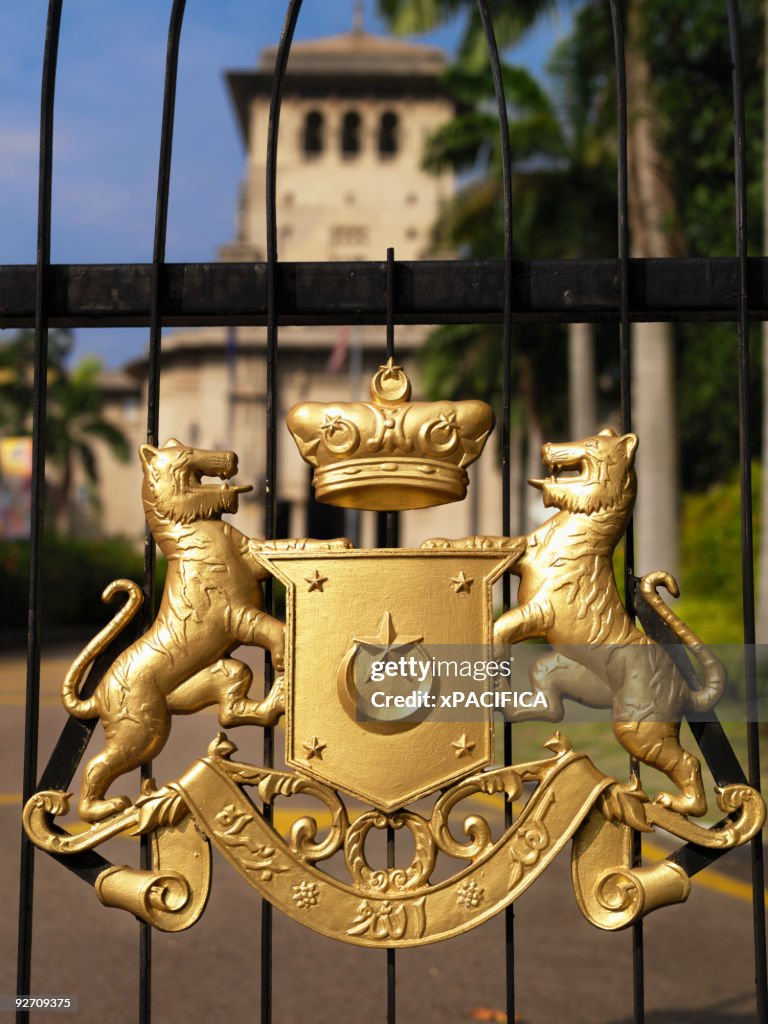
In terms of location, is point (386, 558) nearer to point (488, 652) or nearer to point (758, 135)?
point (488, 652)

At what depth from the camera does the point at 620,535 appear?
1.73 m

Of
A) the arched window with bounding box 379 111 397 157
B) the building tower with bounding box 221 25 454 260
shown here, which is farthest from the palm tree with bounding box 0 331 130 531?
the arched window with bounding box 379 111 397 157

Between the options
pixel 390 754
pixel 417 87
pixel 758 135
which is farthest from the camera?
pixel 417 87

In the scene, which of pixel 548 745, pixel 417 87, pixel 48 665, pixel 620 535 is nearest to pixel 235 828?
pixel 548 745

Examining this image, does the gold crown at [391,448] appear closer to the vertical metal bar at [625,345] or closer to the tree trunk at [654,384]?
the vertical metal bar at [625,345]

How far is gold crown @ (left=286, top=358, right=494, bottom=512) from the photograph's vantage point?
5.48 feet

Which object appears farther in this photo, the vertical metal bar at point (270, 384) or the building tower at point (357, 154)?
the building tower at point (357, 154)

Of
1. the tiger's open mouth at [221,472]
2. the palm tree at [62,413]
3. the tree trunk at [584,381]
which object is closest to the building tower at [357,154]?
the palm tree at [62,413]

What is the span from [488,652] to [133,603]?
594 mm

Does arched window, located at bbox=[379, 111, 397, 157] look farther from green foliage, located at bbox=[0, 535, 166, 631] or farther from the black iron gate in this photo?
the black iron gate

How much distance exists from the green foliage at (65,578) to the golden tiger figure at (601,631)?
15285mm

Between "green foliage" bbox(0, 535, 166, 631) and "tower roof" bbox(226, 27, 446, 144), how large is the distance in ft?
58.1

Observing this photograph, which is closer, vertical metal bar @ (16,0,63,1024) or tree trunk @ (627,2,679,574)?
vertical metal bar @ (16,0,63,1024)

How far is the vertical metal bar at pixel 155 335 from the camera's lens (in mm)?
1735
